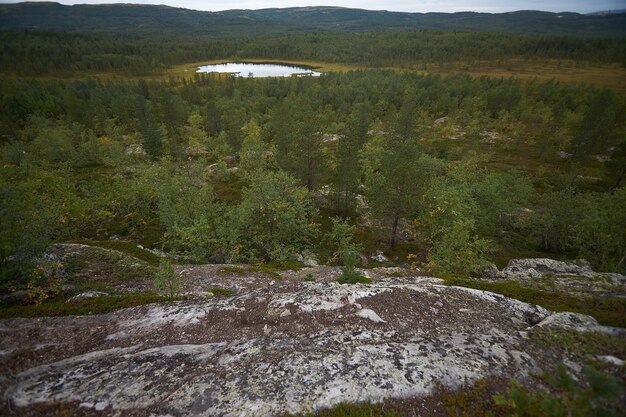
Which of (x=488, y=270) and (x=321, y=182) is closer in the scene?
(x=488, y=270)

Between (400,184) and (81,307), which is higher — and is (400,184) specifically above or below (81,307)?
below

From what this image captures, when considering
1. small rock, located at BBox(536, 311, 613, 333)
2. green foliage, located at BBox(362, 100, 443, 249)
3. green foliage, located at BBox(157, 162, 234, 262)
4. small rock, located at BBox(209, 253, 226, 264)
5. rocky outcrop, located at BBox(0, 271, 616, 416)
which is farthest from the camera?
green foliage, located at BBox(362, 100, 443, 249)

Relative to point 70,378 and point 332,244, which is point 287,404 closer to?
point 70,378

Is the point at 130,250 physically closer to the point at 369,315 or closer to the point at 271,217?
the point at 271,217

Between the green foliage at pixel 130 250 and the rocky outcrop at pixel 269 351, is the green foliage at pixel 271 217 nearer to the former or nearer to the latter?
the green foliage at pixel 130 250

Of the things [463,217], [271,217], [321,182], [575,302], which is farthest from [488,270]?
[321,182]

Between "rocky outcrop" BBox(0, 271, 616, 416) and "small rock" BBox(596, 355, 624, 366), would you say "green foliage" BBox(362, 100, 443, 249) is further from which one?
"small rock" BBox(596, 355, 624, 366)

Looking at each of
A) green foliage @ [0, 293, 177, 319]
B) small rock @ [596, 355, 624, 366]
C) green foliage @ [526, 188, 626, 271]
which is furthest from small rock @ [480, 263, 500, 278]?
green foliage @ [0, 293, 177, 319]

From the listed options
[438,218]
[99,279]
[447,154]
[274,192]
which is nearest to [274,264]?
[274,192]
